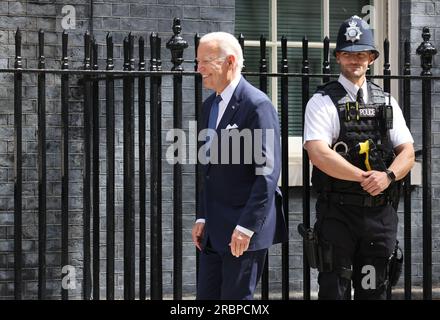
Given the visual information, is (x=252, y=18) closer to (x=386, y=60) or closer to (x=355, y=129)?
(x=386, y=60)

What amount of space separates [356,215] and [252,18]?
11.1ft

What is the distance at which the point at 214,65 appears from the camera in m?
5.36

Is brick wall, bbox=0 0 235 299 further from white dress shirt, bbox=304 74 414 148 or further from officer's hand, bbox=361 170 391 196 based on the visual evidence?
officer's hand, bbox=361 170 391 196

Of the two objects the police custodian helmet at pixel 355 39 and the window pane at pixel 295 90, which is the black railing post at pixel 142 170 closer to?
the police custodian helmet at pixel 355 39

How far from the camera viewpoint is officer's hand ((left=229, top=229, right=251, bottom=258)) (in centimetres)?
525

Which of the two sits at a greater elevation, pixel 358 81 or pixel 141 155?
pixel 358 81

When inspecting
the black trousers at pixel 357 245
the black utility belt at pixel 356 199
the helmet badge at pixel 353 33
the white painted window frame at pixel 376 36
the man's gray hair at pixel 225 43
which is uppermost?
the white painted window frame at pixel 376 36

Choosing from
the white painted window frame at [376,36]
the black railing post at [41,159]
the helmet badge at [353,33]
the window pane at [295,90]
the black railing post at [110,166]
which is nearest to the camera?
the helmet badge at [353,33]

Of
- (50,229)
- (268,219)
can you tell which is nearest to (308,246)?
(268,219)

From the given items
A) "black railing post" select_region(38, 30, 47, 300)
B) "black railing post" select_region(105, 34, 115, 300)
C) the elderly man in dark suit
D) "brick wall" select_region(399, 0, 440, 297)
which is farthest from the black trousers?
"brick wall" select_region(399, 0, 440, 297)

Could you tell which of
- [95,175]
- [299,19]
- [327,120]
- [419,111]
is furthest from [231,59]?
[419,111]

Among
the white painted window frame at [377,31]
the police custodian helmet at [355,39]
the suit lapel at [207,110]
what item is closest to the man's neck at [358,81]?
the police custodian helmet at [355,39]

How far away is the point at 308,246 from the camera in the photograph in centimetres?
575

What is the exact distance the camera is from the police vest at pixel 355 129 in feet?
18.7
